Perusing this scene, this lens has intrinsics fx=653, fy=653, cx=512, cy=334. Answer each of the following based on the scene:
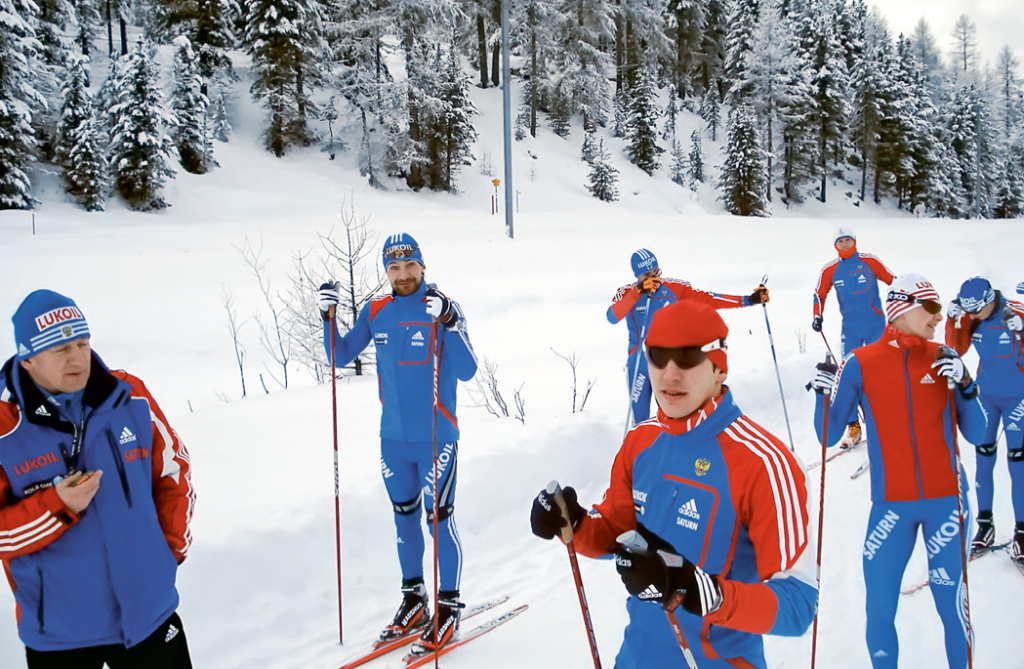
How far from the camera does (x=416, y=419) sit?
13.1ft

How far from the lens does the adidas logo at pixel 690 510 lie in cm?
199

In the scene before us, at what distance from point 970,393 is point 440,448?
2.85 metres

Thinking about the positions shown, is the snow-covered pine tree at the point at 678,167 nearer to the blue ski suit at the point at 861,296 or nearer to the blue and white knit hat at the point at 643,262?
the blue ski suit at the point at 861,296

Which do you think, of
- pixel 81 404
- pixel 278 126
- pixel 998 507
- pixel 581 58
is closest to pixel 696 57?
pixel 581 58

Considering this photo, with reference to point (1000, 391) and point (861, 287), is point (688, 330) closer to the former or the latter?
point (1000, 391)

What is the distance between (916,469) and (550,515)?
7.38ft

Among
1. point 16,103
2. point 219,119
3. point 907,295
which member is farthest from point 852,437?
point 219,119

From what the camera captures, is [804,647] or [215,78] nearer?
[804,647]

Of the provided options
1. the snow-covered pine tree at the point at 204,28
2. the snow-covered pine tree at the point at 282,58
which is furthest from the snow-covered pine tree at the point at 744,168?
the snow-covered pine tree at the point at 204,28

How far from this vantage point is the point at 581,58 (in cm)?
4156

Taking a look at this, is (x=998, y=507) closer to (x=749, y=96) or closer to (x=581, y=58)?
(x=581, y=58)

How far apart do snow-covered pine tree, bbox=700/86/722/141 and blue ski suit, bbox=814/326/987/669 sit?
49.1 meters

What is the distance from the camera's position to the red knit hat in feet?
6.23

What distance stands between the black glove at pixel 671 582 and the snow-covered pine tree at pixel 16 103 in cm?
2663
